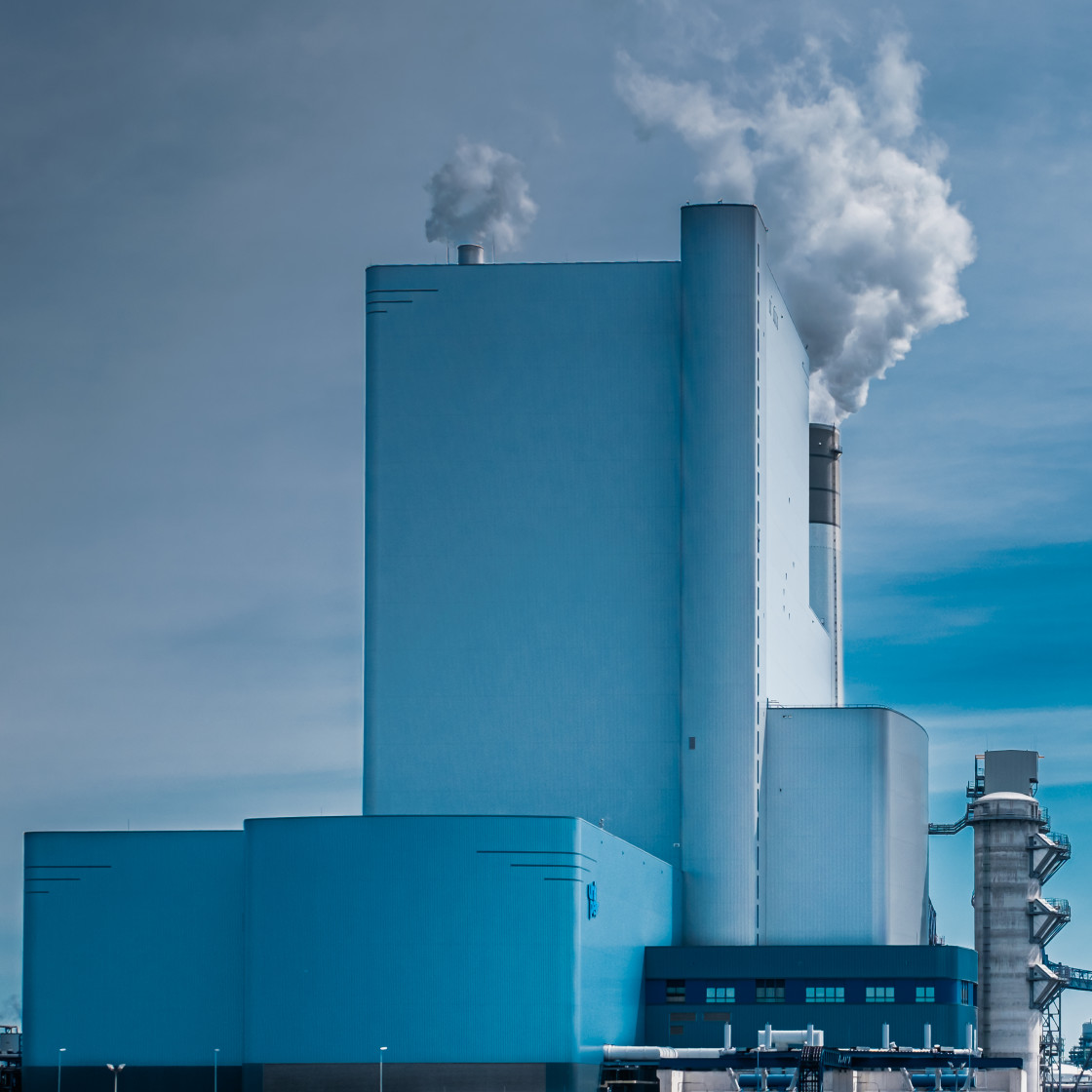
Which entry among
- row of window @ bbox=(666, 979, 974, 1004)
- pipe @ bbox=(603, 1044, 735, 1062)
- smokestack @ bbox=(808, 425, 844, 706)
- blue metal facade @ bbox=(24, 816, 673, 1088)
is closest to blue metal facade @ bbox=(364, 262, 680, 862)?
row of window @ bbox=(666, 979, 974, 1004)

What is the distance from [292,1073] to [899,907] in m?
31.5

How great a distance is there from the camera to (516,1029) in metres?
70.1

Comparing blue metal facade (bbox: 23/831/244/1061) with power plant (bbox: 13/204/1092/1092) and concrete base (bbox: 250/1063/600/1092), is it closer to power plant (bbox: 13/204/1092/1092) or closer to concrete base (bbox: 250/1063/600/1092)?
power plant (bbox: 13/204/1092/1092)

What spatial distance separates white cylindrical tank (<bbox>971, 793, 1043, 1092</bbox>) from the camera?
341ft

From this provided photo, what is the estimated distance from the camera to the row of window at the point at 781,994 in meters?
82.9

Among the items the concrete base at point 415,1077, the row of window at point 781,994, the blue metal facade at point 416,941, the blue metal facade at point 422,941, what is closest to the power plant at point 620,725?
the row of window at point 781,994

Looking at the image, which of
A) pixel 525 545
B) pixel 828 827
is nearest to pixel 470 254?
pixel 525 545

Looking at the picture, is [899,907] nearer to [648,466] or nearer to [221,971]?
[648,466]

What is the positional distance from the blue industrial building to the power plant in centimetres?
13

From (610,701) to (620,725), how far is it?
1.09 meters

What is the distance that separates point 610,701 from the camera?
87.4m

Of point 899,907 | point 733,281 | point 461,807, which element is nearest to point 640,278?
point 733,281

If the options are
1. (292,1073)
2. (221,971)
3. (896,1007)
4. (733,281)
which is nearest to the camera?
(292,1073)

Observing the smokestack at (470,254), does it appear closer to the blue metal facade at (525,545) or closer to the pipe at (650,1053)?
the blue metal facade at (525,545)
